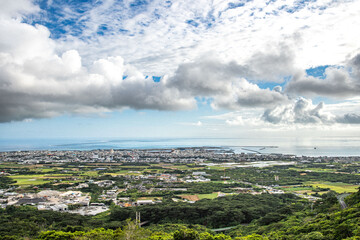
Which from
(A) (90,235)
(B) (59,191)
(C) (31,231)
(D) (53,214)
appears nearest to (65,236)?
(A) (90,235)

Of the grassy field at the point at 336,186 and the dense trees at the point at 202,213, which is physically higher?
the dense trees at the point at 202,213

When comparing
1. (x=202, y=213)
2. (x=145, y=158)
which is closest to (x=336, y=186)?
(x=202, y=213)

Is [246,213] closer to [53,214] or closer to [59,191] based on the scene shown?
[53,214]

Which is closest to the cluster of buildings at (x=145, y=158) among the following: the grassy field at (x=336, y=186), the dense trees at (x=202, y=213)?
the grassy field at (x=336, y=186)

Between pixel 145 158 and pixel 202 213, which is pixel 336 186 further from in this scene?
pixel 145 158

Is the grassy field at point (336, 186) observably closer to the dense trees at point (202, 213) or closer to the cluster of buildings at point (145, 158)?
the dense trees at point (202, 213)

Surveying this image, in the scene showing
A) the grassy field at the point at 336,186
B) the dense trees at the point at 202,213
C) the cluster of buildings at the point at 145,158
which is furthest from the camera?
the cluster of buildings at the point at 145,158

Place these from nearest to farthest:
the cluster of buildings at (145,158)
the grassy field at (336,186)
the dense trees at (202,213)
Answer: the dense trees at (202,213) < the grassy field at (336,186) < the cluster of buildings at (145,158)

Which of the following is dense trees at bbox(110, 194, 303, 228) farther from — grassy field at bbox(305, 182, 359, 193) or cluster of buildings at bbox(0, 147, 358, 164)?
cluster of buildings at bbox(0, 147, 358, 164)

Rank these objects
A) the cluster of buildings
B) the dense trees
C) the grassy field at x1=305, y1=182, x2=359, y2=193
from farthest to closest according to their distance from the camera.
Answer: the cluster of buildings < the grassy field at x1=305, y1=182, x2=359, y2=193 < the dense trees

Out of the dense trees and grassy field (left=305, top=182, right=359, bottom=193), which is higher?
the dense trees

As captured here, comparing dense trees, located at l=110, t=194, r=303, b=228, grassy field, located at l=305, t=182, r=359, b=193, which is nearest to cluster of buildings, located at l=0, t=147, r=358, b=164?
grassy field, located at l=305, t=182, r=359, b=193

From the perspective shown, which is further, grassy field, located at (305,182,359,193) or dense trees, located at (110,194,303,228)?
grassy field, located at (305,182,359,193)
